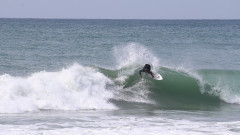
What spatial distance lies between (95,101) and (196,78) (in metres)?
6.27

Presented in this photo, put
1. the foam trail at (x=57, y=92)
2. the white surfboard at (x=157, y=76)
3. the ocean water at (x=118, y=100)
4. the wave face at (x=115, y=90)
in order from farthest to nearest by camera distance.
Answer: the white surfboard at (x=157, y=76), the wave face at (x=115, y=90), the foam trail at (x=57, y=92), the ocean water at (x=118, y=100)

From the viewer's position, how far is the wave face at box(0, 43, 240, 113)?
16.5 meters

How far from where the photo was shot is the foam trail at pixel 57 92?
52.4 ft

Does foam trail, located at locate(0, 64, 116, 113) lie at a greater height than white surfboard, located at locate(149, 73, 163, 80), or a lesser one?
lesser

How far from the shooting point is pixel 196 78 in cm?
2139

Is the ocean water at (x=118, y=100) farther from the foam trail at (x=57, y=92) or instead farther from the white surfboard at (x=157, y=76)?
the white surfboard at (x=157, y=76)

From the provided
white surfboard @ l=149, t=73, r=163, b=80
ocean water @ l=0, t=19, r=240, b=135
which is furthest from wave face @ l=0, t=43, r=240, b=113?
white surfboard @ l=149, t=73, r=163, b=80

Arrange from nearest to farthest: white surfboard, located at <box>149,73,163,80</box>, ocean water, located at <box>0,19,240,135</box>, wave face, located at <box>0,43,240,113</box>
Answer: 1. ocean water, located at <box>0,19,240,135</box>
2. wave face, located at <box>0,43,240,113</box>
3. white surfboard, located at <box>149,73,163,80</box>

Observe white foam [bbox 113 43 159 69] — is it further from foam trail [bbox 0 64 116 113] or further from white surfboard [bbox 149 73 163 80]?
foam trail [bbox 0 64 116 113]

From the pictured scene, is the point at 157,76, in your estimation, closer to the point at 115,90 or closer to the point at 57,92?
the point at 115,90

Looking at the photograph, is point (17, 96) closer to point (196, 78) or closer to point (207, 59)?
point (196, 78)

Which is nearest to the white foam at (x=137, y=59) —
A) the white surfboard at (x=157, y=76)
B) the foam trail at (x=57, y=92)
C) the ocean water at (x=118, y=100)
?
the ocean water at (x=118, y=100)

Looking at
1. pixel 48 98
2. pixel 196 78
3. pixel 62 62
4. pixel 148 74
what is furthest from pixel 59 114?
pixel 62 62

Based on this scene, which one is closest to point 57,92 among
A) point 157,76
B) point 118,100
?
point 118,100
